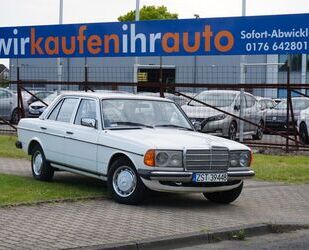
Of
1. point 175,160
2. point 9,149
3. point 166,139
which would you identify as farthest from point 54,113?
point 9,149

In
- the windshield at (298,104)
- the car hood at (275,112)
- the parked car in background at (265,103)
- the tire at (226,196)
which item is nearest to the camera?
the tire at (226,196)

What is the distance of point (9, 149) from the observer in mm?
16938

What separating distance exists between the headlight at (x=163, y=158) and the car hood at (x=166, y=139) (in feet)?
0.23

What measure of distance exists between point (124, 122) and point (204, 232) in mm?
2877

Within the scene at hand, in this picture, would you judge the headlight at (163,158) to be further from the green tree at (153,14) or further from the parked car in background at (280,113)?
the green tree at (153,14)

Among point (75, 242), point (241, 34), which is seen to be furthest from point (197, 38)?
point (75, 242)

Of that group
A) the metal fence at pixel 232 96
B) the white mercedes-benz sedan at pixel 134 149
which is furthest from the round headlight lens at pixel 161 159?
the metal fence at pixel 232 96

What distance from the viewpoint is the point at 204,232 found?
321 inches

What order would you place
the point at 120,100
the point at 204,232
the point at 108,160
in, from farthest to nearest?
the point at 120,100
the point at 108,160
the point at 204,232

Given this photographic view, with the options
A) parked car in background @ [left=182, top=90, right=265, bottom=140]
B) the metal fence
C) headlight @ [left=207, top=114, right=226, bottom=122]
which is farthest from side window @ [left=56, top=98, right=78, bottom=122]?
headlight @ [left=207, top=114, right=226, bottom=122]

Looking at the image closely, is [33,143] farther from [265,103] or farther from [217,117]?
[265,103]

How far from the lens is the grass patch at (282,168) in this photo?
13.2m

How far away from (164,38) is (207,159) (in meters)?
10.4

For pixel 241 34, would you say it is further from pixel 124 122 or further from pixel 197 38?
pixel 124 122
